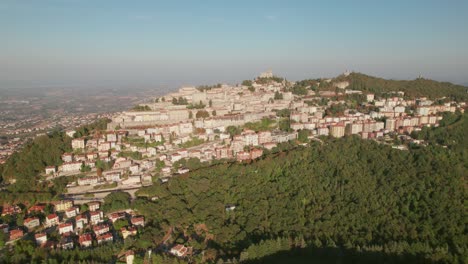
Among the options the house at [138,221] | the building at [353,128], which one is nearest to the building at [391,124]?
the building at [353,128]

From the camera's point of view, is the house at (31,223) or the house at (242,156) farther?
the house at (242,156)

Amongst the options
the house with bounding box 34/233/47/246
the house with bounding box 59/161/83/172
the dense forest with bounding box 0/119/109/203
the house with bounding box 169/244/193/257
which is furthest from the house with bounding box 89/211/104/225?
the house with bounding box 59/161/83/172

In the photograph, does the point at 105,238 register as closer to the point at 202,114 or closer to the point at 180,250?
the point at 180,250

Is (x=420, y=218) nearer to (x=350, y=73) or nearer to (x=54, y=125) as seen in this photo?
(x=350, y=73)

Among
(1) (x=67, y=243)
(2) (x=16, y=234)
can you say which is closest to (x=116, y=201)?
(1) (x=67, y=243)

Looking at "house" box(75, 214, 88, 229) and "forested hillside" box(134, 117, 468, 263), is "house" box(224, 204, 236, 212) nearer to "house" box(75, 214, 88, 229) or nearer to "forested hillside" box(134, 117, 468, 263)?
"forested hillside" box(134, 117, 468, 263)

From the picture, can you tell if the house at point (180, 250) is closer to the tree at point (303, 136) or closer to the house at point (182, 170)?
the house at point (182, 170)
